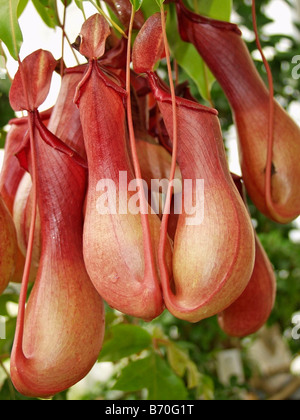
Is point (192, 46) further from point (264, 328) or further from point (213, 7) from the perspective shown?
point (264, 328)

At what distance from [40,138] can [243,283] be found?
0.21 metres

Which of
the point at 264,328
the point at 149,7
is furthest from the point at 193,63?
the point at 264,328

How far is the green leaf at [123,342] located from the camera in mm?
737

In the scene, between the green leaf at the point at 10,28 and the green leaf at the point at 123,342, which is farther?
the green leaf at the point at 123,342

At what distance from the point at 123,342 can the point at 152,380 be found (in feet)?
0.24

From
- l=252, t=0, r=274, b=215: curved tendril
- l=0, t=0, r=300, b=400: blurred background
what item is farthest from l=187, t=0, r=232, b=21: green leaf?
l=0, t=0, r=300, b=400: blurred background

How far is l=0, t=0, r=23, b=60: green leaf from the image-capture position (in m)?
0.40

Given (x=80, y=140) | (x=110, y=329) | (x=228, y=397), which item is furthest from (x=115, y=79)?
(x=228, y=397)

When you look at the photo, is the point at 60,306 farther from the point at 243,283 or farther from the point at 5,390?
the point at 5,390

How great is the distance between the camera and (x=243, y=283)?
1.15 feet

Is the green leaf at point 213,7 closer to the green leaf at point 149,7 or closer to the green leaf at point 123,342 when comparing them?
the green leaf at point 149,7

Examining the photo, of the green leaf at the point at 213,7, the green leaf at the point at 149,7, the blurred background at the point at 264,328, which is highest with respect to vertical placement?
the green leaf at the point at 149,7

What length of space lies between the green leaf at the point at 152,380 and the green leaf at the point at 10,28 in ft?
1.66

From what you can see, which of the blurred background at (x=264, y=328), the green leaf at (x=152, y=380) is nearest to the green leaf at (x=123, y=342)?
the green leaf at (x=152, y=380)
